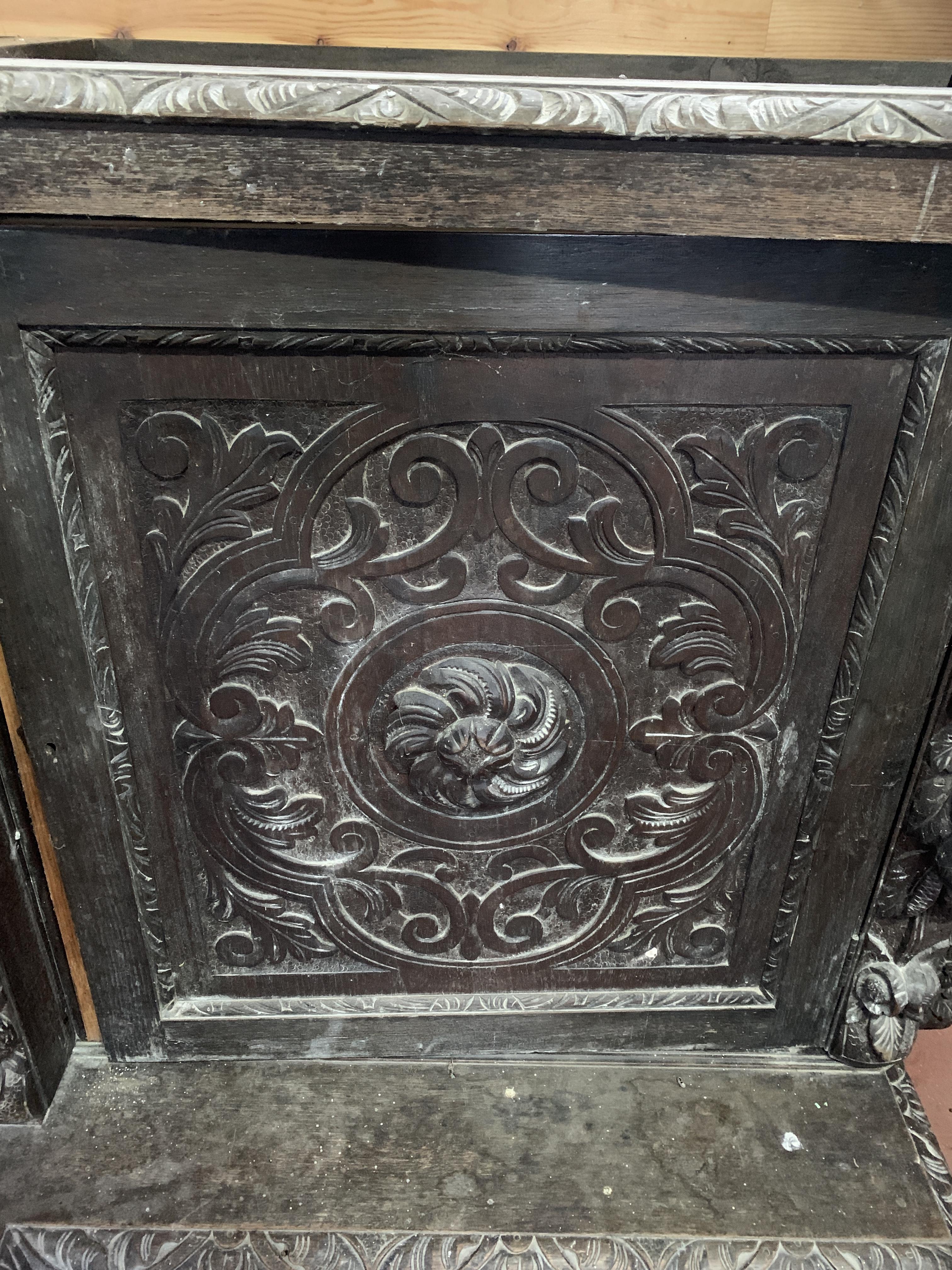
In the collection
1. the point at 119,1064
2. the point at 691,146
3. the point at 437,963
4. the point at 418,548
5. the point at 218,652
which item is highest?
the point at 691,146

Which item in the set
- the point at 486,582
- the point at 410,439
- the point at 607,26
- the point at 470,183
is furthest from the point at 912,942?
the point at 607,26

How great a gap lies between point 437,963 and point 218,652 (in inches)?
17.5

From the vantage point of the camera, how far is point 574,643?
0.86m

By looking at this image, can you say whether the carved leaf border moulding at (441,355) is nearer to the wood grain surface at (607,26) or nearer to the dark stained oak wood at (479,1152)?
the dark stained oak wood at (479,1152)

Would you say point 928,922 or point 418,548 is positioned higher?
point 418,548

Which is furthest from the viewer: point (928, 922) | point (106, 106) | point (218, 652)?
point (928, 922)

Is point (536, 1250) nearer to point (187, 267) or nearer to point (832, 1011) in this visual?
point (832, 1011)

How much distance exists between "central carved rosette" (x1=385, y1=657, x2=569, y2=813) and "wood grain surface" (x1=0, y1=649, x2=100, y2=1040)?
369 millimetres

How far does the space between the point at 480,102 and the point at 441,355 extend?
19cm

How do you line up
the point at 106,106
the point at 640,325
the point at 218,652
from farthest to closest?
the point at 218,652 < the point at 640,325 < the point at 106,106

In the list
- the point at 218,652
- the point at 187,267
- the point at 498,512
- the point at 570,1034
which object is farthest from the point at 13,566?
the point at 570,1034

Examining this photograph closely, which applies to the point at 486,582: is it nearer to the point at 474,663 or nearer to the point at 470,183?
the point at 474,663

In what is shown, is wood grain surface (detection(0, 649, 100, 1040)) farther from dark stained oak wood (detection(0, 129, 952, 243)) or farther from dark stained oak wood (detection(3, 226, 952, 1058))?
dark stained oak wood (detection(0, 129, 952, 243))

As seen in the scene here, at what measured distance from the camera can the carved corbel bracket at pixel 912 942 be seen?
918 mm
